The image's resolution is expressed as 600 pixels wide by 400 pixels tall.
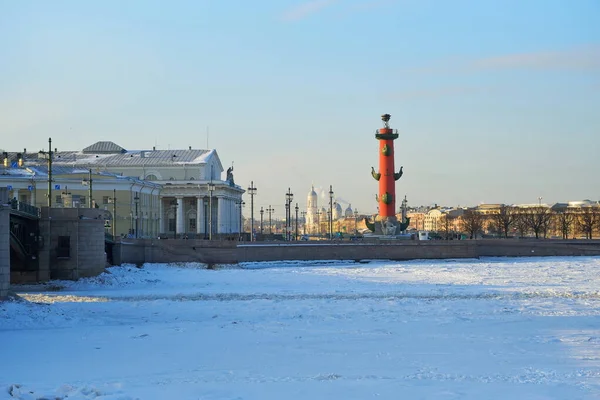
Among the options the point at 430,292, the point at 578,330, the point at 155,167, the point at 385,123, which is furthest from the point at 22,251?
the point at 155,167

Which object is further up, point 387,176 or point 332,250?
point 387,176

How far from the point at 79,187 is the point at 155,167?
20419 millimetres

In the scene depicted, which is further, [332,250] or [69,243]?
[332,250]

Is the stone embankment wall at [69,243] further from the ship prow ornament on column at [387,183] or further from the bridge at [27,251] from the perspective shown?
the ship prow ornament on column at [387,183]

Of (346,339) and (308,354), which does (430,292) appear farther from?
(308,354)

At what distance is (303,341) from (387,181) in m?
50.1

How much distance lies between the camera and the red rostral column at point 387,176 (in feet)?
240

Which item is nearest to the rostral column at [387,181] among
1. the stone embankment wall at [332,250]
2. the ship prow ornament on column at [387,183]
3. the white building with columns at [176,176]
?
the ship prow ornament on column at [387,183]

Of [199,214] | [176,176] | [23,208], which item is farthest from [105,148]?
[23,208]

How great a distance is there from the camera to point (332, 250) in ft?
214

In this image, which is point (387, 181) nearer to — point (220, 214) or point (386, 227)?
point (386, 227)

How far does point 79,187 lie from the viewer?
244 feet

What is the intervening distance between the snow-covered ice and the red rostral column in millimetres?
30972

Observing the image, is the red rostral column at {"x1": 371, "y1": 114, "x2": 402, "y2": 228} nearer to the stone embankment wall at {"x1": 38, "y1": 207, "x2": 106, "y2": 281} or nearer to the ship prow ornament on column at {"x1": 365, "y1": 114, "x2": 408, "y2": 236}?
the ship prow ornament on column at {"x1": 365, "y1": 114, "x2": 408, "y2": 236}
